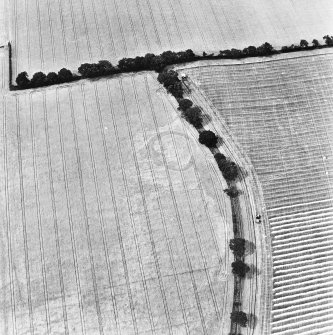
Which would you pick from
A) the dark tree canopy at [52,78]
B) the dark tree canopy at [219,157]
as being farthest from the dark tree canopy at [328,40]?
the dark tree canopy at [52,78]

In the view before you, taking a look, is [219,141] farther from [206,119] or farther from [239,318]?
[239,318]

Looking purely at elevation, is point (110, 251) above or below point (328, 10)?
below

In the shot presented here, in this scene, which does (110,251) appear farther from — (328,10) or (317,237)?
(328,10)

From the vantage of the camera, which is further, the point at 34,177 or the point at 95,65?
the point at 95,65

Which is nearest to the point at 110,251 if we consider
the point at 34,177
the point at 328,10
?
the point at 34,177

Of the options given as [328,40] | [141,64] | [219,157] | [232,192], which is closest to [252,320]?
[232,192]

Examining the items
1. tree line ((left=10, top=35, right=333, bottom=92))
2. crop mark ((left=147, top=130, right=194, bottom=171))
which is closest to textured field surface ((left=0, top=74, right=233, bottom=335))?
crop mark ((left=147, top=130, right=194, bottom=171))
